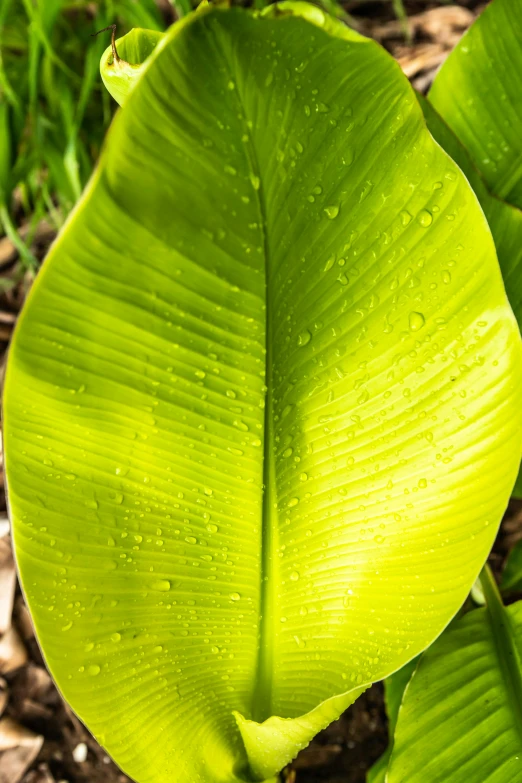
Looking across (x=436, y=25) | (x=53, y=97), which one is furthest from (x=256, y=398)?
(x=436, y=25)

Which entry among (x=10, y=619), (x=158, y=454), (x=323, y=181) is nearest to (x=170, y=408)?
(x=158, y=454)

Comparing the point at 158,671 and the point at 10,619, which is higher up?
the point at 158,671

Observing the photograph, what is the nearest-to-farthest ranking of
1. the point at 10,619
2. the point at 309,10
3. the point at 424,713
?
the point at 309,10, the point at 424,713, the point at 10,619

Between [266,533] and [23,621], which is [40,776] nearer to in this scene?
[23,621]

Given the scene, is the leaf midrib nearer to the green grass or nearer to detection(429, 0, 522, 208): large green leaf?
detection(429, 0, 522, 208): large green leaf

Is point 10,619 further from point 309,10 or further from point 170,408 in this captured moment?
point 309,10

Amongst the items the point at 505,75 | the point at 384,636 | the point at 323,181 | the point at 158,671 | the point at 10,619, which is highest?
the point at 505,75

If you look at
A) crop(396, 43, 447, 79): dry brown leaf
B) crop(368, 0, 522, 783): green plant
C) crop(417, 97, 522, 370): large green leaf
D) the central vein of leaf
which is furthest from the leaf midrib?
crop(396, 43, 447, 79): dry brown leaf
